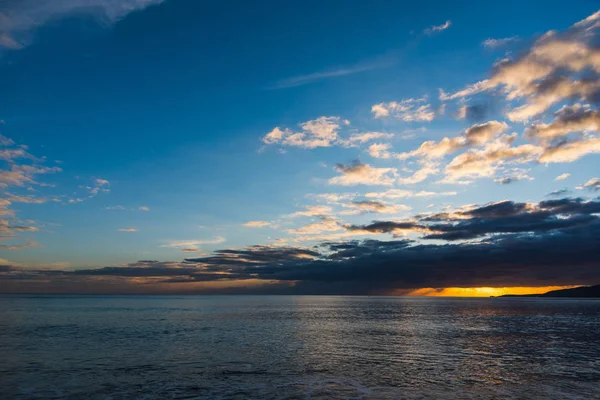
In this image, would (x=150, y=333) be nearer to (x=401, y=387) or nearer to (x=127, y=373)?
(x=127, y=373)

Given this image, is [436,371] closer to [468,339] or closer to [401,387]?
[401,387]

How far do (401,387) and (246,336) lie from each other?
1319 inches

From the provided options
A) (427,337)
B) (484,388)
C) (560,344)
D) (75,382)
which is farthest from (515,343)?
(75,382)

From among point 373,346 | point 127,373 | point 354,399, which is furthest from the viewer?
point 373,346

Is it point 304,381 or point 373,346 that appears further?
point 373,346

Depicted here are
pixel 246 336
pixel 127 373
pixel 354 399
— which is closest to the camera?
pixel 354 399

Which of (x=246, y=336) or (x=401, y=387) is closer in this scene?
(x=401, y=387)

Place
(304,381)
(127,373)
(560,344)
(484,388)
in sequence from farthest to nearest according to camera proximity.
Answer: (560,344), (127,373), (304,381), (484,388)

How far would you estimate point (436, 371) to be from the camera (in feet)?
109

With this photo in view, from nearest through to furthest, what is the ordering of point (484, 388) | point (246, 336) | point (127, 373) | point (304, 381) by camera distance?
point (484, 388) < point (304, 381) < point (127, 373) < point (246, 336)

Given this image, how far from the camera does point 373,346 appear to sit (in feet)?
160

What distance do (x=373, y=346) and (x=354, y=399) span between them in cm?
2509

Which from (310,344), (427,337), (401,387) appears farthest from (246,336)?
(401,387)

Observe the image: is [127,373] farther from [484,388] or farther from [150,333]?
[150,333]
